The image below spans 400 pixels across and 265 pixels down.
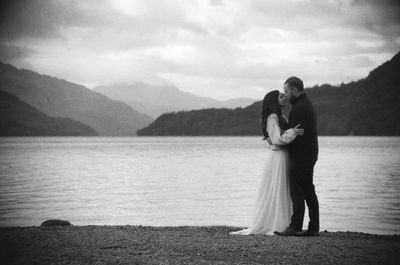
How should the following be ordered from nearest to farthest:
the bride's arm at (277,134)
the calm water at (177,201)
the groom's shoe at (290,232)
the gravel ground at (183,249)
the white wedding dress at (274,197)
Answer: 1. the gravel ground at (183,249)
2. the bride's arm at (277,134)
3. the groom's shoe at (290,232)
4. the white wedding dress at (274,197)
5. the calm water at (177,201)

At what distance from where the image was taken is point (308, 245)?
945cm

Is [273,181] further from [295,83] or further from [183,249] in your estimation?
[183,249]

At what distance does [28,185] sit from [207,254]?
100 ft

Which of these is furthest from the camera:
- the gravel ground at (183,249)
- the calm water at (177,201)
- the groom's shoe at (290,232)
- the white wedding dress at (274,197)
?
the calm water at (177,201)

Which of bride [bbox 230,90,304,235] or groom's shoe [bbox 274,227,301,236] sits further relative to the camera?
bride [bbox 230,90,304,235]

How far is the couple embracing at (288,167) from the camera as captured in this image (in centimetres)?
1045

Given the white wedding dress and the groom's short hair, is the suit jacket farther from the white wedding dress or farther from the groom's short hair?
the white wedding dress

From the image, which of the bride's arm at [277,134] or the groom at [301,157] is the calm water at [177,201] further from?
the bride's arm at [277,134]

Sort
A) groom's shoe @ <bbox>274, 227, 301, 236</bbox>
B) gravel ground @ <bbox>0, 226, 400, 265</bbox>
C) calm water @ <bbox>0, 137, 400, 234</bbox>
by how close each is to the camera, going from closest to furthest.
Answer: gravel ground @ <bbox>0, 226, 400, 265</bbox> < groom's shoe @ <bbox>274, 227, 301, 236</bbox> < calm water @ <bbox>0, 137, 400, 234</bbox>

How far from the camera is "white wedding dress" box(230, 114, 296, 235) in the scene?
35.8ft

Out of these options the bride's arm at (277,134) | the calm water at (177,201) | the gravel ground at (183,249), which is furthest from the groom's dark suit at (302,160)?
the calm water at (177,201)

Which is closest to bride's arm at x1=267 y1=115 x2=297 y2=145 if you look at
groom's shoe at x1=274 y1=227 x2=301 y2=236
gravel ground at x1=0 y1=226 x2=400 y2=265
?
groom's shoe at x1=274 y1=227 x2=301 y2=236

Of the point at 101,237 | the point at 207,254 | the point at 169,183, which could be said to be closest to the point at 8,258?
the point at 101,237

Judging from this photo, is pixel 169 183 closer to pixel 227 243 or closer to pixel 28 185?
pixel 28 185
